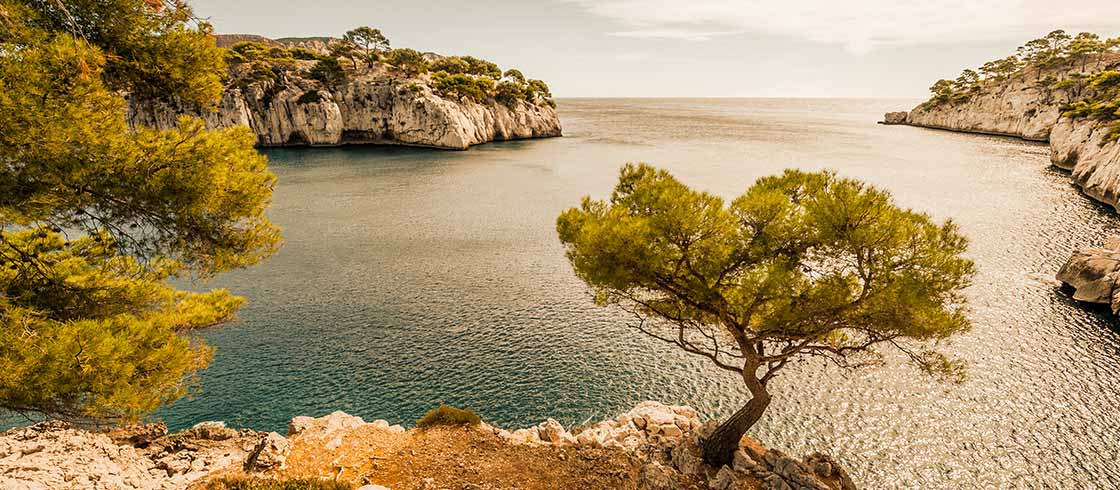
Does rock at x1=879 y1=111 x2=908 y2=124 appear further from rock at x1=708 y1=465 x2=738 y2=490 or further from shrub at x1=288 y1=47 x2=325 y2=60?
rock at x1=708 y1=465 x2=738 y2=490

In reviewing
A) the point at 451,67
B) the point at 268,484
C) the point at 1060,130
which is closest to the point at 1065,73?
the point at 1060,130

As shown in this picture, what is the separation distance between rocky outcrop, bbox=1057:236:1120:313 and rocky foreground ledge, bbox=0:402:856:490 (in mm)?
24669

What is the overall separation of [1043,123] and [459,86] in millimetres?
122535

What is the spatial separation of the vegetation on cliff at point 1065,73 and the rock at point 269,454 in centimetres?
9671

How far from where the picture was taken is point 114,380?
28.7 ft

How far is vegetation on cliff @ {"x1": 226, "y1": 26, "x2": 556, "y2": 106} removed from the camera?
8925cm

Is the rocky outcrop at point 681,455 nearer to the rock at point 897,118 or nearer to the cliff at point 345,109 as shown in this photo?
the cliff at point 345,109

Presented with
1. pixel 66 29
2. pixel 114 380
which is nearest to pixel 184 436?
pixel 114 380

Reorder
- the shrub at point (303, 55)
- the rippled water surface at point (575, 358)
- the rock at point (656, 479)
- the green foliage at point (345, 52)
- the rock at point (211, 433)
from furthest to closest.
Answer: the shrub at point (303, 55), the green foliage at point (345, 52), the rippled water surface at point (575, 358), the rock at point (211, 433), the rock at point (656, 479)

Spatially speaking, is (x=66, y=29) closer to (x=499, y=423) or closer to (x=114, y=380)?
(x=114, y=380)

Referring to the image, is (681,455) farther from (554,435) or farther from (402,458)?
(402,458)

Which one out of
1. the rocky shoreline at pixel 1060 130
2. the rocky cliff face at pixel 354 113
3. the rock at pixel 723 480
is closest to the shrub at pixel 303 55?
the rocky cliff face at pixel 354 113

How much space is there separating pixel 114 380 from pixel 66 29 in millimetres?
6205

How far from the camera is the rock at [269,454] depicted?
12164 mm
